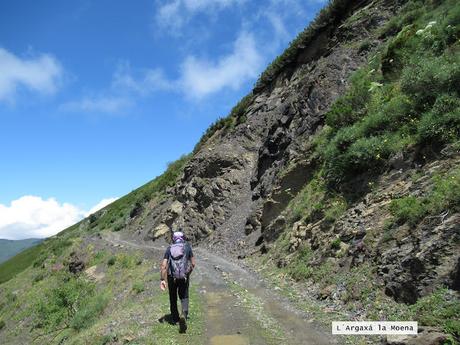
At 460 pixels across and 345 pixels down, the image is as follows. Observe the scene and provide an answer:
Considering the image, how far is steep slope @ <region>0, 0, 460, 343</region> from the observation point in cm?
952

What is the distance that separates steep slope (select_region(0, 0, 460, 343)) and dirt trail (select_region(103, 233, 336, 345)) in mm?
576

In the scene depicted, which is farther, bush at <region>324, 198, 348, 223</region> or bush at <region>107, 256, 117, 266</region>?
bush at <region>107, 256, 117, 266</region>

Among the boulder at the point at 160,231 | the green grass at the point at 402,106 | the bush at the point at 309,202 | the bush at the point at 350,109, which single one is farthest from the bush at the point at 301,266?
the boulder at the point at 160,231

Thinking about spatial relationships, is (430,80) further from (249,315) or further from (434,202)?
(249,315)

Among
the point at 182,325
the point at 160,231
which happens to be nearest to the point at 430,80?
the point at 182,325

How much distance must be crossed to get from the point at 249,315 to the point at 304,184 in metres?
10.8

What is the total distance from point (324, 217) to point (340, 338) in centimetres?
734

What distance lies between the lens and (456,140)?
433 inches

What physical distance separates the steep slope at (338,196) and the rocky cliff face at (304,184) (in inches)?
2.3

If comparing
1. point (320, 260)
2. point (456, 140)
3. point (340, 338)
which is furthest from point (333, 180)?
point (340, 338)

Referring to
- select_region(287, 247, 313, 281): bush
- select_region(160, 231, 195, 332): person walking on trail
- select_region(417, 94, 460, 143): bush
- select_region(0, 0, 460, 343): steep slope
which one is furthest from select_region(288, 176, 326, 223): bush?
select_region(160, 231, 195, 332): person walking on trail

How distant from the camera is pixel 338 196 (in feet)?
50.9

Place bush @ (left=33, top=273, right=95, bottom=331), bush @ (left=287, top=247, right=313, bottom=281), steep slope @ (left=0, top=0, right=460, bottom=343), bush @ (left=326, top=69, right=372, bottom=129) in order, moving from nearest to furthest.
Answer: steep slope @ (left=0, top=0, right=460, bottom=343) < bush @ (left=287, top=247, right=313, bottom=281) < bush @ (left=326, top=69, right=372, bottom=129) < bush @ (left=33, top=273, right=95, bottom=331)

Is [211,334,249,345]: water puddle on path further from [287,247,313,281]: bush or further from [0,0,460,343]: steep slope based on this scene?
[287,247,313,281]: bush
